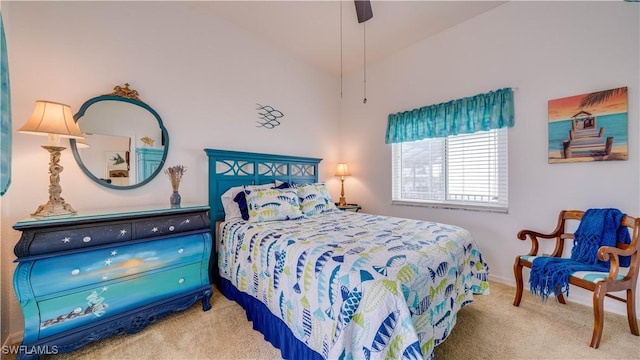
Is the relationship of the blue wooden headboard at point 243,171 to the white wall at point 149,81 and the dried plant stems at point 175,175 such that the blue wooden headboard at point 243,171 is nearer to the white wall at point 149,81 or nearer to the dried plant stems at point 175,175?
the white wall at point 149,81

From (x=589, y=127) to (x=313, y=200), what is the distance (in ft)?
9.13

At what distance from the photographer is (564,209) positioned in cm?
231

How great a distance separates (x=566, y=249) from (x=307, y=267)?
2.63 meters

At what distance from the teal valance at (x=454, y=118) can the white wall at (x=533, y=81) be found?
0.12 m

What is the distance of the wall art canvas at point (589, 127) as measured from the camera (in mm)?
2020

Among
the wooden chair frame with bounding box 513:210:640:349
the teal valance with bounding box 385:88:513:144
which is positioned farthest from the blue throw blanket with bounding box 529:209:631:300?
the teal valance with bounding box 385:88:513:144

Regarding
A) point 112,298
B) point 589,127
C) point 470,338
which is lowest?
point 470,338

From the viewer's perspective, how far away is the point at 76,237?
1536mm

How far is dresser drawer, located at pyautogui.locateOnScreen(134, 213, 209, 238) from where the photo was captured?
5.91 feet

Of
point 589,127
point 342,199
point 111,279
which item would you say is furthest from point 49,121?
point 589,127

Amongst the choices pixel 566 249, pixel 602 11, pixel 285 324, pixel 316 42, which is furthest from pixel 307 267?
pixel 602 11

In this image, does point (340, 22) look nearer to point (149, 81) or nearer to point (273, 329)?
point (149, 81)

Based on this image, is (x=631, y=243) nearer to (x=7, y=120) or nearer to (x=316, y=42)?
(x=316, y=42)

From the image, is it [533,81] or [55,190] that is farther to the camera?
[533,81]
